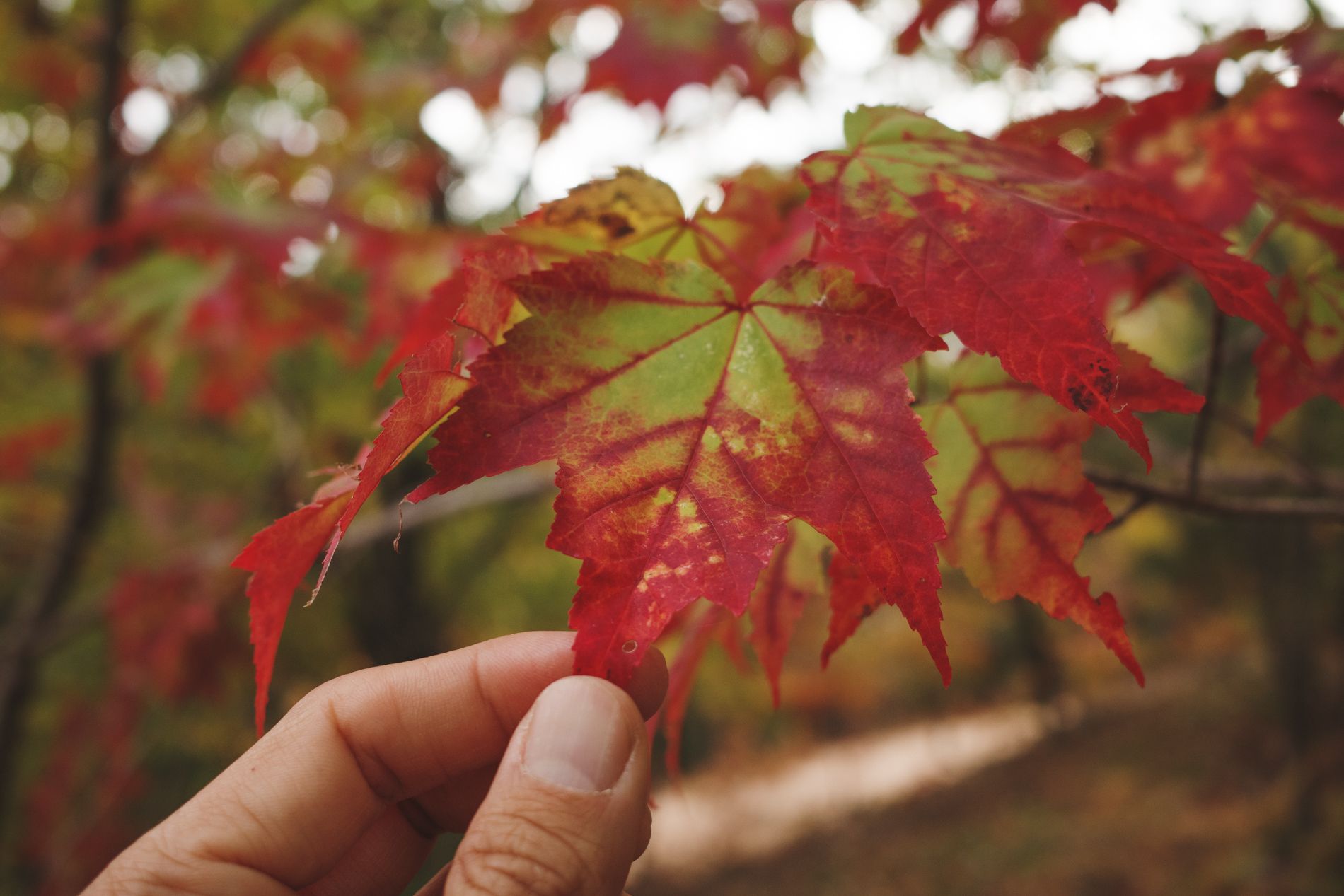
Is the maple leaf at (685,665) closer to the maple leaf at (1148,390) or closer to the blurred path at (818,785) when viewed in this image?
the maple leaf at (1148,390)

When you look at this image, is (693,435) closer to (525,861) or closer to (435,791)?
(525,861)

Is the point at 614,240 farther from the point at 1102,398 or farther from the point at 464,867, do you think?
the point at 464,867

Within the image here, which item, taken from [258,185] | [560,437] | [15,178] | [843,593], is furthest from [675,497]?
[15,178]

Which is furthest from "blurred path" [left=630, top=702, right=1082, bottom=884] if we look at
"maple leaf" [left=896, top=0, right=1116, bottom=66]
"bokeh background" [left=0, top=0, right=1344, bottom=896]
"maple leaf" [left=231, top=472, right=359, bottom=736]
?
"maple leaf" [left=231, top=472, right=359, bottom=736]

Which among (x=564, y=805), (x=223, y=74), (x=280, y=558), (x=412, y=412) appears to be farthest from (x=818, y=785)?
(x=412, y=412)

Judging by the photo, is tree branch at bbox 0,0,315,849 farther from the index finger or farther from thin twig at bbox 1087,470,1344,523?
thin twig at bbox 1087,470,1344,523
